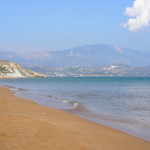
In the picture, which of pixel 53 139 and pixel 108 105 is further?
pixel 108 105

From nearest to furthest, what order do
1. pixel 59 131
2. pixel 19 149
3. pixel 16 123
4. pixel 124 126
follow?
pixel 19 149
pixel 59 131
pixel 16 123
pixel 124 126

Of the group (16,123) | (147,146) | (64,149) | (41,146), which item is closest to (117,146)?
(147,146)

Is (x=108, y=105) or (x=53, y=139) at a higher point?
(x=53, y=139)

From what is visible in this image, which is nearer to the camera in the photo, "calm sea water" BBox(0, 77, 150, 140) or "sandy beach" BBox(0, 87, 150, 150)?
"sandy beach" BBox(0, 87, 150, 150)

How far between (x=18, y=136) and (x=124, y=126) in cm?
798

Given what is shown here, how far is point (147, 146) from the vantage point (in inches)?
464

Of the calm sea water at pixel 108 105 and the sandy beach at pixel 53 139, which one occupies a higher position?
the sandy beach at pixel 53 139

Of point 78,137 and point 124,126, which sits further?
point 124,126

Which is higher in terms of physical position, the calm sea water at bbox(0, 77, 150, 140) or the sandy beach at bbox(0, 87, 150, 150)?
the sandy beach at bbox(0, 87, 150, 150)

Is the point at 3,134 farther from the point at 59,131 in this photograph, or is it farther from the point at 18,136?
the point at 59,131

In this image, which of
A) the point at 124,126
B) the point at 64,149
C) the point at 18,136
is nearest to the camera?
the point at 64,149

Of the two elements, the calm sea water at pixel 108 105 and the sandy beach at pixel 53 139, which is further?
the calm sea water at pixel 108 105

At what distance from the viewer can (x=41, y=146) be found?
391 inches

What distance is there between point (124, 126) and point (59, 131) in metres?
5.63
